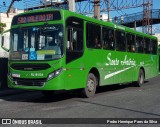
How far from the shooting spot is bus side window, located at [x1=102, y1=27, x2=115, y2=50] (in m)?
15.1

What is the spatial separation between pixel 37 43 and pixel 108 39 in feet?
14.5

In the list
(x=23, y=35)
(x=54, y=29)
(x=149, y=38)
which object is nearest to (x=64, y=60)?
(x=54, y=29)

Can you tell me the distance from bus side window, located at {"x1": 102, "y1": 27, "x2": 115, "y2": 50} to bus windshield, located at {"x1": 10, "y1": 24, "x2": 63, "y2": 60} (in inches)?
146

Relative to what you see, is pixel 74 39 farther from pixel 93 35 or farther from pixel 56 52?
pixel 93 35

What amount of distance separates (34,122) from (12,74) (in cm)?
438

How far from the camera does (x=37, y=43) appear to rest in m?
12.0

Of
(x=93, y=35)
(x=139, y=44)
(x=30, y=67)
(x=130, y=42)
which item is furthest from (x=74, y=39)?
(x=139, y=44)

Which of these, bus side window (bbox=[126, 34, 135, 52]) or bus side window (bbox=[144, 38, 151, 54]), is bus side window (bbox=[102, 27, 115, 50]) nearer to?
bus side window (bbox=[126, 34, 135, 52])

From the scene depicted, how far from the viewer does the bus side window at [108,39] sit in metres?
15.1

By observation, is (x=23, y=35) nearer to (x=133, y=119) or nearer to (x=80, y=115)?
(x=80, y=115)

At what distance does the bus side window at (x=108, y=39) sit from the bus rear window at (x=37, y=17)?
354 cm

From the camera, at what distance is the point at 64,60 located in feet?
38.4

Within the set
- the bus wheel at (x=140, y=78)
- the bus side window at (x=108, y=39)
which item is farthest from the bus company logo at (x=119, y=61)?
the bus wheel at (x=140, y=78)

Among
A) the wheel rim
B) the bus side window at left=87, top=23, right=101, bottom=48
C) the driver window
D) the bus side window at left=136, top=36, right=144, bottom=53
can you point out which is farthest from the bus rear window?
the bus side window at left=136, top=36, right=144, bottom=53
